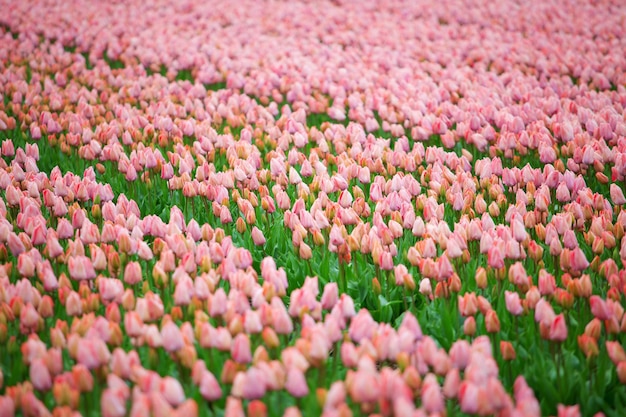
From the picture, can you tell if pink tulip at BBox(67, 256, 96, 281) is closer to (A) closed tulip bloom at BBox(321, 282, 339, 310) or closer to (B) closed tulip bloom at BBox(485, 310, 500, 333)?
(A) closed tulip bloom at BBox(321, 282, 339, 310)

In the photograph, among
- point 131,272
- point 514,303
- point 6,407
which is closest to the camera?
point 6,407

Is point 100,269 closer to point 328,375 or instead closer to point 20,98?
point 328,375

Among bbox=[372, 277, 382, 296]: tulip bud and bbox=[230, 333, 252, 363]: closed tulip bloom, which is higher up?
bbox=[230, 333, 252, 363]: closed tulip bloom

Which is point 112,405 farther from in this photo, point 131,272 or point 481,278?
point 481,278

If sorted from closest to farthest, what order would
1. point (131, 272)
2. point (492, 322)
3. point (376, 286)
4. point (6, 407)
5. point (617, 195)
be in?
1. point (6, 407)
2. point (492, 322)
3. point (131, 272)
4. point (376, 286)
5. point (617, 195)

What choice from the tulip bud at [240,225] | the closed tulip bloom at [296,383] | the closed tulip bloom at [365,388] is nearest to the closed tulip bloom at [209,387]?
the closed tulip bloom at [296,383]

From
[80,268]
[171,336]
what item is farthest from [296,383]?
[80,268]

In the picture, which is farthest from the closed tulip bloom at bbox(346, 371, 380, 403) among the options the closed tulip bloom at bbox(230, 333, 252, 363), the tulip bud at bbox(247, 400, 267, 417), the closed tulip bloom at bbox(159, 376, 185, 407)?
the closed tulip bloom at bbox(159, 376, 185, 407)

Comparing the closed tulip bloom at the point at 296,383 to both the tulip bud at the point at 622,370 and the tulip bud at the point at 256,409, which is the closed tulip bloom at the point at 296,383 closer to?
the tulip bud at the point at 256,409

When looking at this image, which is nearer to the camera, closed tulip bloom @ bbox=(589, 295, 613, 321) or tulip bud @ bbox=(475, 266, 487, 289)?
closed tulip bloom @ bbox=(589, 295, 613, 321)
